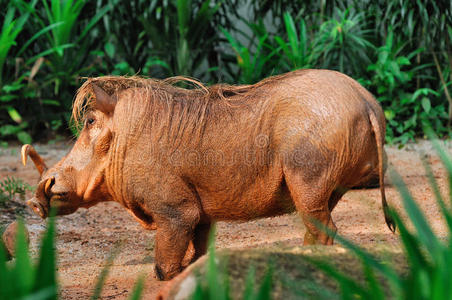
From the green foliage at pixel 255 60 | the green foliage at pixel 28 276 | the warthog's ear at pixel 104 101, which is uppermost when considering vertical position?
the green foliage at pixel 28 276

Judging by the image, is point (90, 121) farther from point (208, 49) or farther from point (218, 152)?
point (208, 49)

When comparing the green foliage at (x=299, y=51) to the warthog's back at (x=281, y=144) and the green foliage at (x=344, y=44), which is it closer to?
the green foliage at (x=344, y=44)

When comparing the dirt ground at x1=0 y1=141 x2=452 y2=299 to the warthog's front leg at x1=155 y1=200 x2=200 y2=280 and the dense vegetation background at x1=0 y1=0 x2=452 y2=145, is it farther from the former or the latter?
the dense vegetation background at x1=0 y1=0 x2=452 y2=145

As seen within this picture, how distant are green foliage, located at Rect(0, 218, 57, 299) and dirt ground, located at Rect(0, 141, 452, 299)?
1685 millimetres

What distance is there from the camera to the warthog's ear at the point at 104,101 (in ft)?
12.5

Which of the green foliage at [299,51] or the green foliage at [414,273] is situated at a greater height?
the green foliage at [414,273]

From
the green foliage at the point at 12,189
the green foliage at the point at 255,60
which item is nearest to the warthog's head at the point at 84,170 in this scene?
the green foliage at the point at 12,189

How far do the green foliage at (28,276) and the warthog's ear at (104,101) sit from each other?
2.07 metres

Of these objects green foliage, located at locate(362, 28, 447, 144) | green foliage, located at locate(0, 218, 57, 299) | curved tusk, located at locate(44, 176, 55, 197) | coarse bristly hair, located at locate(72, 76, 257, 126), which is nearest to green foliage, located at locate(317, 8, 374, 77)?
green foliage, located at locate(362, 28, 447, 144)

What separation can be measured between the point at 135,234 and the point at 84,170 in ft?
4.73

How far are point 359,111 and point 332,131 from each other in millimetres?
197

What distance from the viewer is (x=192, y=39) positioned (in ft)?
29.4

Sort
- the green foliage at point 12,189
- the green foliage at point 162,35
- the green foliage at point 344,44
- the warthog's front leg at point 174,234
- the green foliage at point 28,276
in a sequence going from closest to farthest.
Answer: the green foliage at point 28,276, the warthog's front leg at point 174,234, the green foliage at point 12,189, the green foliage at point 344,44, the green foliage at point 162,35

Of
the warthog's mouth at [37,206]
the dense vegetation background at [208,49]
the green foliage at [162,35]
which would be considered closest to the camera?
the warthog's mouth at [37,206]
